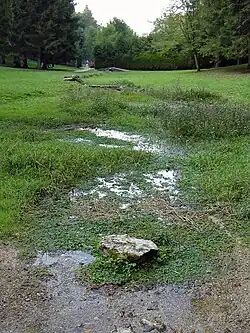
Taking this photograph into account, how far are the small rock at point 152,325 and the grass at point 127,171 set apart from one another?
559 millimetres

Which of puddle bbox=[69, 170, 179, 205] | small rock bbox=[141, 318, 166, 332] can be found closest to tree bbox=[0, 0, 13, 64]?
puddle bbox=[69, 170, 179, 205]

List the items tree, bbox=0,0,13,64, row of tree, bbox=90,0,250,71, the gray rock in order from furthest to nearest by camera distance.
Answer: row of tree, bbox=90,0,250,71 → tree, bbox=0,0,13,64 → the gray rock

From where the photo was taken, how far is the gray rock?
3.93 m

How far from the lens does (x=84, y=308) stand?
3354 mm

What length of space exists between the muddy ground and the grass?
184 millimetres

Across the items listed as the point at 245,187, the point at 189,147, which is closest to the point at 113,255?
the point at 245,187

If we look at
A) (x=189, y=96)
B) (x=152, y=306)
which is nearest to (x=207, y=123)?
(x=189, y=96)

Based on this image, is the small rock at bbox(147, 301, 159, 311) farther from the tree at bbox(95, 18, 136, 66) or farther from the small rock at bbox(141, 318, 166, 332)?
the tree at bbox(95, 18, 136, 66)

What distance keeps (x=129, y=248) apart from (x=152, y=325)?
3.19ft

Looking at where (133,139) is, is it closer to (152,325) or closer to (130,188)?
(130,188)

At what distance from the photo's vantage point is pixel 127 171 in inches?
275

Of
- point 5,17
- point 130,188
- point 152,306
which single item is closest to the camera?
point 152,306

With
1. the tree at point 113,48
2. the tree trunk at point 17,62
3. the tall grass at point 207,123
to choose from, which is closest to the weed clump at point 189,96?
the tall grass at point 207,123

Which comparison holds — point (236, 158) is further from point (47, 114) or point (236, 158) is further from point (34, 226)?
point (47, 114)
